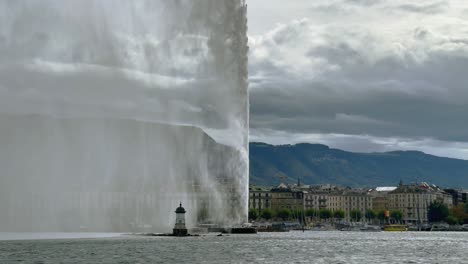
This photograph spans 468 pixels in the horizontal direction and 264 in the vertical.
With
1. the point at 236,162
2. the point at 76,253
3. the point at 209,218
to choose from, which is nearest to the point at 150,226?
the point at 209,218

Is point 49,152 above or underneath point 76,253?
above

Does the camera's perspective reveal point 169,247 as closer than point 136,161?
Yes

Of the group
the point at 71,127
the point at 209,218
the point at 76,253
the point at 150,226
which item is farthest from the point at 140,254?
the point at 150,226

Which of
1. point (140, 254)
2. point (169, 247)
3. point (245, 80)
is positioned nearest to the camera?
point (140, 254)

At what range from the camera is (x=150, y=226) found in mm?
125312

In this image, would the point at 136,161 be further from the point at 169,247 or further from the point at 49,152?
the point at 169,247

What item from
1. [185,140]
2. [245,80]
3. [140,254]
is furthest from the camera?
[185,140]

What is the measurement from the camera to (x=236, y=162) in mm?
86875

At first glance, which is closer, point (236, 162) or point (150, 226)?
point (236, 162)

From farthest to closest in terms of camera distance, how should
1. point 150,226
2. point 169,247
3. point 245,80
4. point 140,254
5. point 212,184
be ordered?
point 150,226, point 212,184, point 245,80, point 169,247, point 140,254

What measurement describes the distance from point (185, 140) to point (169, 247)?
126ft

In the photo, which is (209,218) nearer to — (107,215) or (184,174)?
(184,174)

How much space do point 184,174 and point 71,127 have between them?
608 inches

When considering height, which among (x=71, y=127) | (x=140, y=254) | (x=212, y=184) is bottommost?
(x=140, y=254)
